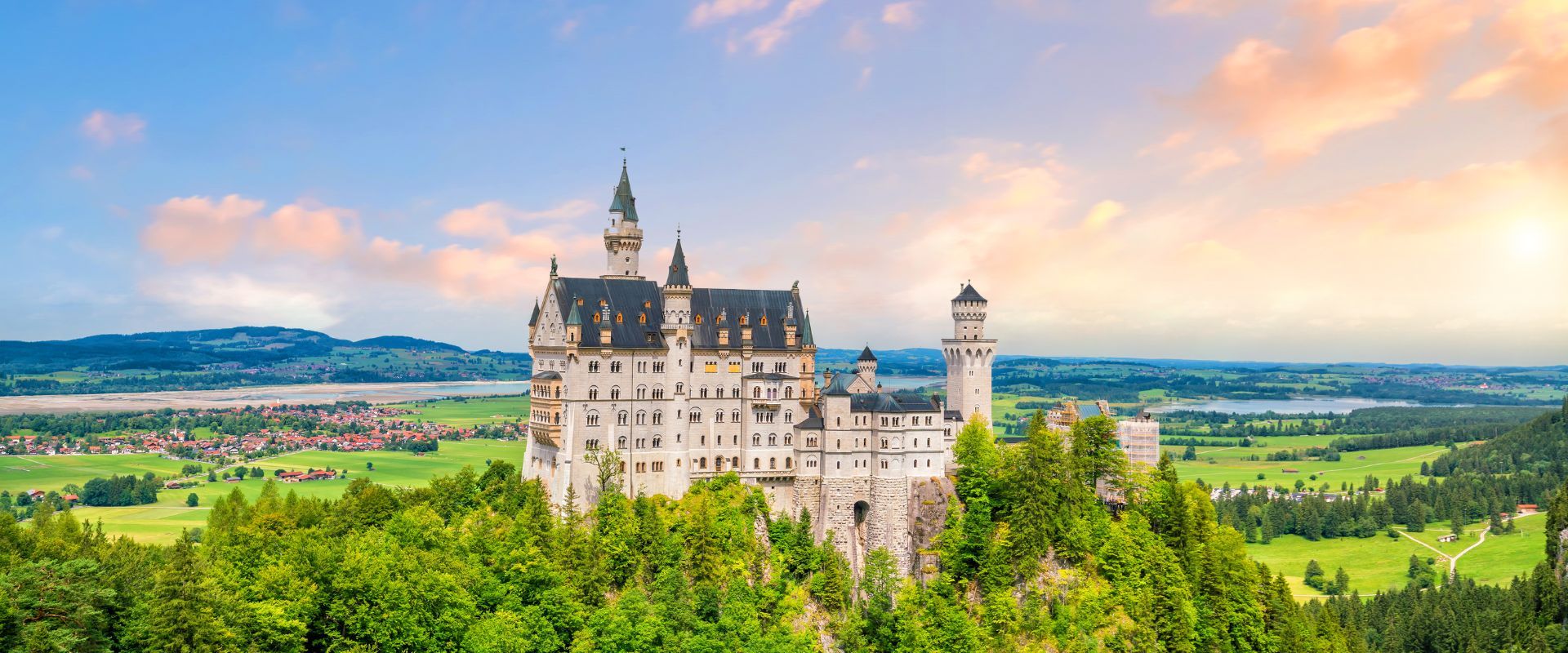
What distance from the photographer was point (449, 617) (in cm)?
6806

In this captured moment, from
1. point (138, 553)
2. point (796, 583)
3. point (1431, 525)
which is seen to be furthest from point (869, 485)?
point (1431, 525)

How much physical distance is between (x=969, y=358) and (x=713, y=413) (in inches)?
858

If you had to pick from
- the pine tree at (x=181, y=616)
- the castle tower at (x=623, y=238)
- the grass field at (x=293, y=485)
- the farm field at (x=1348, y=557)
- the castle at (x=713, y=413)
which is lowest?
the farm field at (x=1348, y=557)

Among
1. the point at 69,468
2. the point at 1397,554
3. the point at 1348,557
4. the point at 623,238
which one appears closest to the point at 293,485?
the point at 69,468

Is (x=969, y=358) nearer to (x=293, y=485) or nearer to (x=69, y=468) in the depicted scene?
(x=293, y=485)

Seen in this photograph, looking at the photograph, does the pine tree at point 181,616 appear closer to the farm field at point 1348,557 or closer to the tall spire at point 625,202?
the tall spire at point 625,202

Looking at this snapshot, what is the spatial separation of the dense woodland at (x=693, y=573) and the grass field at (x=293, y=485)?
23409mm

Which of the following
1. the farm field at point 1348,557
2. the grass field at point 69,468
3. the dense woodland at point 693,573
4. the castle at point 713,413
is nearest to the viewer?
the dense woodland at point 693,573

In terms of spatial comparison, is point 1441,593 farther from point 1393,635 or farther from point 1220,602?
point 1220,602

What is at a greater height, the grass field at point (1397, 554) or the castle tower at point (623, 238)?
the castle tower at point (623, 238)

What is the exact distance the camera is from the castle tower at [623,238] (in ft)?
295

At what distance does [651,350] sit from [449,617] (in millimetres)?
24550

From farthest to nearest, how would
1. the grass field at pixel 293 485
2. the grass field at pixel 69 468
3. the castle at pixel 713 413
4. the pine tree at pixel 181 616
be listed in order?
the grass field at pixel 69 468 → the grass field at pixel 293 485 → the castle at pixel 713 413 → the pine tree at pixel 181 616

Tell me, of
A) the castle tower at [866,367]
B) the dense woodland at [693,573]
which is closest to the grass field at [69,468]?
the dense woodland at [693,573]
